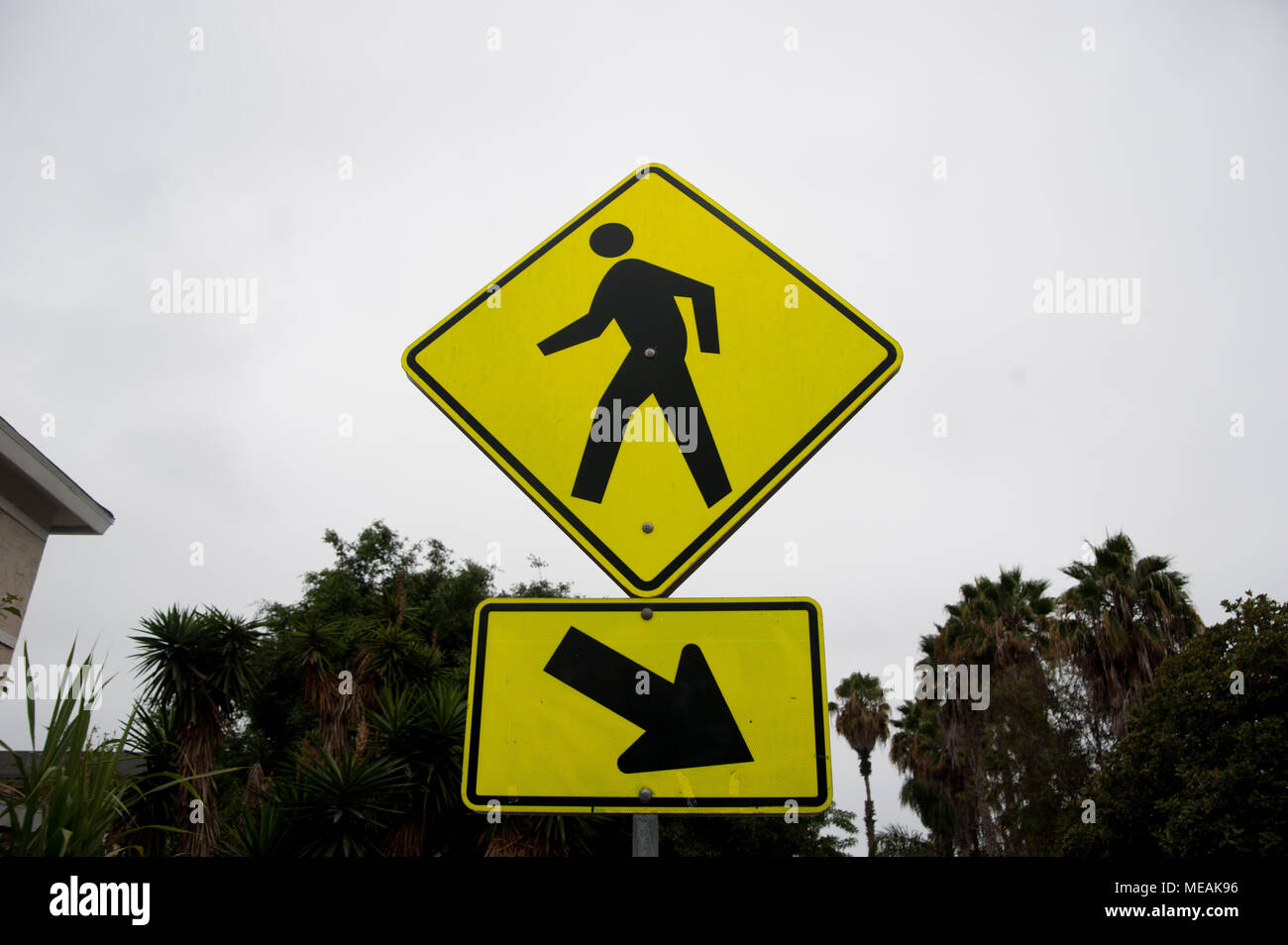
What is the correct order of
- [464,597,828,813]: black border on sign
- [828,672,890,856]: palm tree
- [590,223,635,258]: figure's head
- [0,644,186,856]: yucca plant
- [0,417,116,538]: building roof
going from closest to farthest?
1. [464,597,828,813]: black border on sign
2. [590,223,635,258]: figure's head
3. [0,644,186,856]: yucca plant
4. [0,417,116,538]: building roof
5. [828,672,890,856]: palm tree

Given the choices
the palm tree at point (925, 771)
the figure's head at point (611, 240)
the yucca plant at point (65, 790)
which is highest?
the figure's head at point (611, 240)

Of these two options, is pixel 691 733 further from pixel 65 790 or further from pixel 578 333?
pixel 65 790

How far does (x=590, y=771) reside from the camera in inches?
56.1

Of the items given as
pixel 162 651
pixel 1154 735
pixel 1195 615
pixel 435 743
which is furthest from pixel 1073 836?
pixel 162 651

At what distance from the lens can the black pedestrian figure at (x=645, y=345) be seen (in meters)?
1.68

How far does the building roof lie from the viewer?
10.2 m

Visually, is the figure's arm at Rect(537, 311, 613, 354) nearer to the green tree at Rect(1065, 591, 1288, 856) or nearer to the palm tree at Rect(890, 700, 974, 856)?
the green tree at Rect(1065, 591, 1288, 856)

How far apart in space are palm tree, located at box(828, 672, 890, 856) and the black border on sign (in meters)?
35.7

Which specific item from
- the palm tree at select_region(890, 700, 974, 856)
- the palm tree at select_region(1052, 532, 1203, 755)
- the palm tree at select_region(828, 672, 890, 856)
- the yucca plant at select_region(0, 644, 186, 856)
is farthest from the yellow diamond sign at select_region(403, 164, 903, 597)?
the palm tree at select_region(828, 672, 890, 856)

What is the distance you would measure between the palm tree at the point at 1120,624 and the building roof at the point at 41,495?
22.3m

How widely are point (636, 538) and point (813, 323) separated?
696 mm

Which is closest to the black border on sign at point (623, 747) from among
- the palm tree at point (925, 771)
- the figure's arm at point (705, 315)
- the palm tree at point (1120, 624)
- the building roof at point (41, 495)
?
the figure's arm at point (705, 315)

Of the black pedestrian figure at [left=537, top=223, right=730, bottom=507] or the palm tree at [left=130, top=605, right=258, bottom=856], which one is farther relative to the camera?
the palm tree at [left=130, top=605, right=258, bottom=856]
